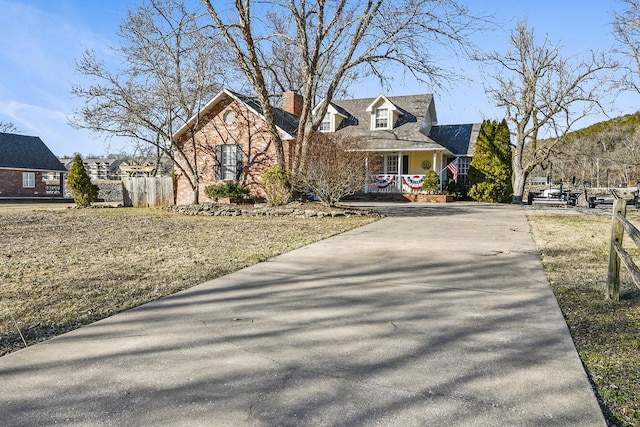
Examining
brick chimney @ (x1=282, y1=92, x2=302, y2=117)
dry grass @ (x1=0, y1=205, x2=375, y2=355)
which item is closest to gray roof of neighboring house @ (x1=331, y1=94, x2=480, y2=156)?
brick chimney @ (x1=282, y1=92, x2=302, y2=117)

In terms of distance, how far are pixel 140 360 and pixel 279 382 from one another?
3.44 ft

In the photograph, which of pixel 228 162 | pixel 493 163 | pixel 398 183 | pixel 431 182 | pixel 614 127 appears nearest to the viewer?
pixel 228 162

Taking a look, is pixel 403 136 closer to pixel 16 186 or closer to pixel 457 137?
pixel 457 137

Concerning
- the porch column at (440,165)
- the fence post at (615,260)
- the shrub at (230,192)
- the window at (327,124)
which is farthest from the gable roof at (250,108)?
the fence post at (615,260)

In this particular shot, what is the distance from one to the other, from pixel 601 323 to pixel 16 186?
39621 millimetres

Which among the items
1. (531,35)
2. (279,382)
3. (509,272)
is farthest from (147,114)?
(531,35)

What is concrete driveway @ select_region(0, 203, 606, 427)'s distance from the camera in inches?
90.1

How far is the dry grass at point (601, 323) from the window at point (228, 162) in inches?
627

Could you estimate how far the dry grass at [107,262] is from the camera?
4062 millimetres

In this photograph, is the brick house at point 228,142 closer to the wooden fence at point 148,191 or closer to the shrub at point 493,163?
the wooden fence at point 148,191

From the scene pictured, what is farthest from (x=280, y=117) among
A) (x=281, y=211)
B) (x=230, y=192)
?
(x=281, y=211)

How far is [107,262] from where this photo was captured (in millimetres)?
6457

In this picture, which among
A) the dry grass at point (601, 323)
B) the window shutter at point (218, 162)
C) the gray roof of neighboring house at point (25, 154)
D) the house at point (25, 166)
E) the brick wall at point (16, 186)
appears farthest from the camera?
the gray roof of neighboring house at point (25, 154)

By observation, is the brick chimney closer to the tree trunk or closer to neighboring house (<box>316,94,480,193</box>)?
neighboring house (<box>316,94,480,193</box>)
